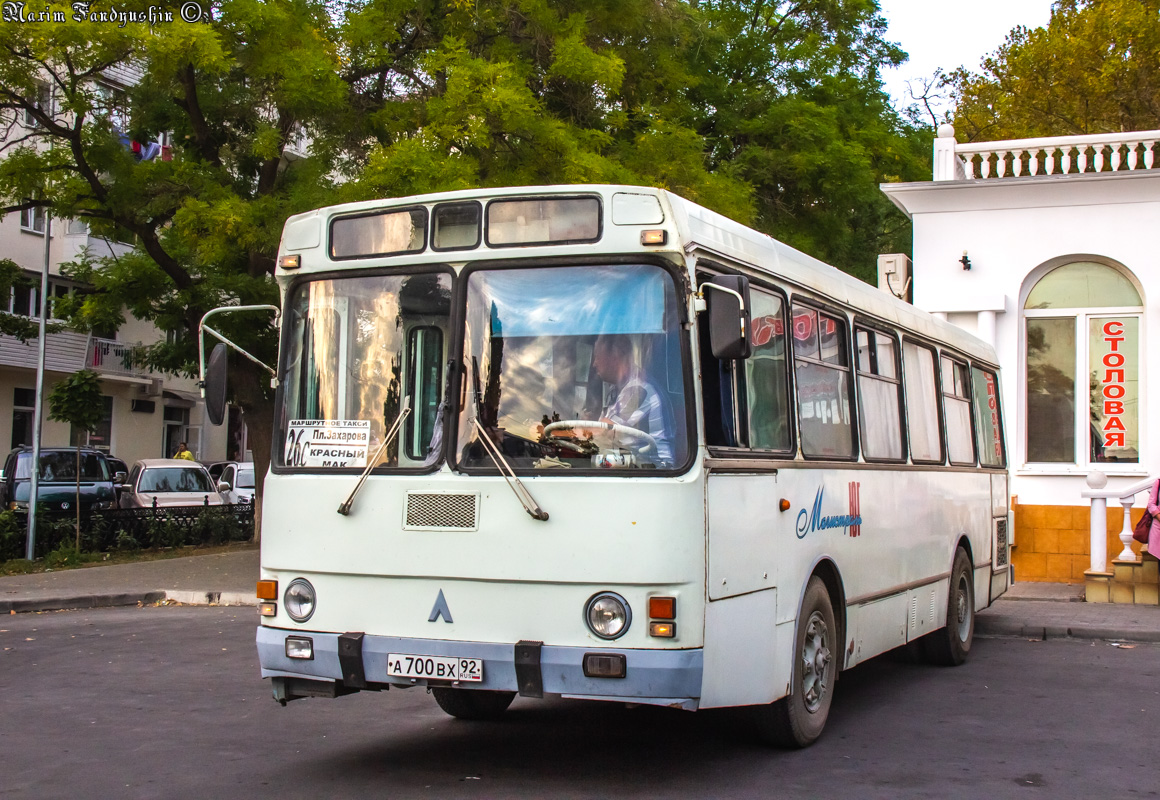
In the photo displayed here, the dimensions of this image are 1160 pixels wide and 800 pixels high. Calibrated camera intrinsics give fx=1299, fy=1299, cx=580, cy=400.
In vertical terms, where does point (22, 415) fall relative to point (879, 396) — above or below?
above

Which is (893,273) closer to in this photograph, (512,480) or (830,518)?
(830,518)

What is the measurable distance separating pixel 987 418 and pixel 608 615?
7.56m

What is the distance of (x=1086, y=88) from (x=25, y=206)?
20623mm

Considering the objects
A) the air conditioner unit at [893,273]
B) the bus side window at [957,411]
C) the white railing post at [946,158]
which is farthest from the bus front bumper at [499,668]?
the air conditioner unit at [893,273]

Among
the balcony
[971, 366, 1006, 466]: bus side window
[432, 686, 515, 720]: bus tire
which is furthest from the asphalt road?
the balcony

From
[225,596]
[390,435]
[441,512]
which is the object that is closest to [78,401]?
[225,596]

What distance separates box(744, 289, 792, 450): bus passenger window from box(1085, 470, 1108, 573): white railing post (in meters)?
9.08

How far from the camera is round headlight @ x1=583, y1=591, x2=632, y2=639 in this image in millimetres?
5770

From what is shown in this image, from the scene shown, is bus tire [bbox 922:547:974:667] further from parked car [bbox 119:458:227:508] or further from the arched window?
parked car [bbox 119:458:227:508]

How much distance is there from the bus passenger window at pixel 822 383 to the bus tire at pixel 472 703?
243 cm

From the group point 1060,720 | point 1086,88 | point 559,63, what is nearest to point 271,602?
point 1060,720

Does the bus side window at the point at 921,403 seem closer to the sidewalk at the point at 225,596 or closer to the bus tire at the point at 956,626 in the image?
the bus tire at the point at 956,626

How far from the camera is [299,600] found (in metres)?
6.36

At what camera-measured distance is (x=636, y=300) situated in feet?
19.7
